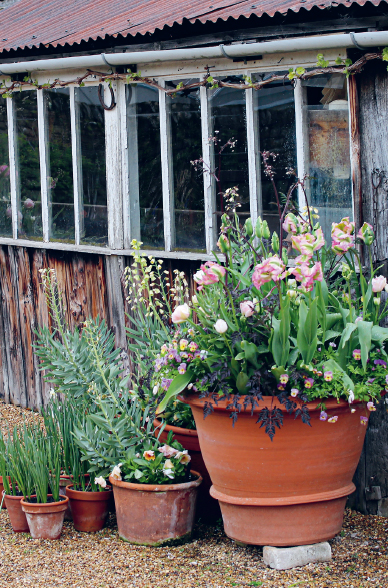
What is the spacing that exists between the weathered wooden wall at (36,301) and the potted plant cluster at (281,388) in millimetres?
1588

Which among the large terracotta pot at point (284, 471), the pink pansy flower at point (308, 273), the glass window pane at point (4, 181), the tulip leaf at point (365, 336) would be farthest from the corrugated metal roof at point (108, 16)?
the large terracotta pot at point (284, 471)

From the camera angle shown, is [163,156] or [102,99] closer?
[163,156]

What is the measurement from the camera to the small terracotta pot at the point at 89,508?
3.85 metres

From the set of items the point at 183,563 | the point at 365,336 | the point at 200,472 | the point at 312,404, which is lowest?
the point at 183,563

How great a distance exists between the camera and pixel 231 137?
4.48 meters

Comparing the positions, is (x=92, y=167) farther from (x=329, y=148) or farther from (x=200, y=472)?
(x=200, y=472)

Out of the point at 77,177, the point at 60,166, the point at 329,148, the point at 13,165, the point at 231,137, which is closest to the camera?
the point at 329,148

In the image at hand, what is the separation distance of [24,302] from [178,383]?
10.5 ft

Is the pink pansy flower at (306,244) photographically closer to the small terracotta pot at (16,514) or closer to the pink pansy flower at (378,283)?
the pink pansy flower at (378,283)

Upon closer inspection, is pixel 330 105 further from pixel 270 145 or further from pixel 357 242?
pixel 357 242

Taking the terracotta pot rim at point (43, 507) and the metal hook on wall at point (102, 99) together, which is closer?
the terracotta pot rim at point (43, 507)

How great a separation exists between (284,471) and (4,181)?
4020 mm

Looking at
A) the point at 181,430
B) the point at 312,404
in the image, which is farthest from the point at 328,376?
the point at 181,430

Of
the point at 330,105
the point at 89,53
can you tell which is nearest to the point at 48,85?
the point at 89,53
